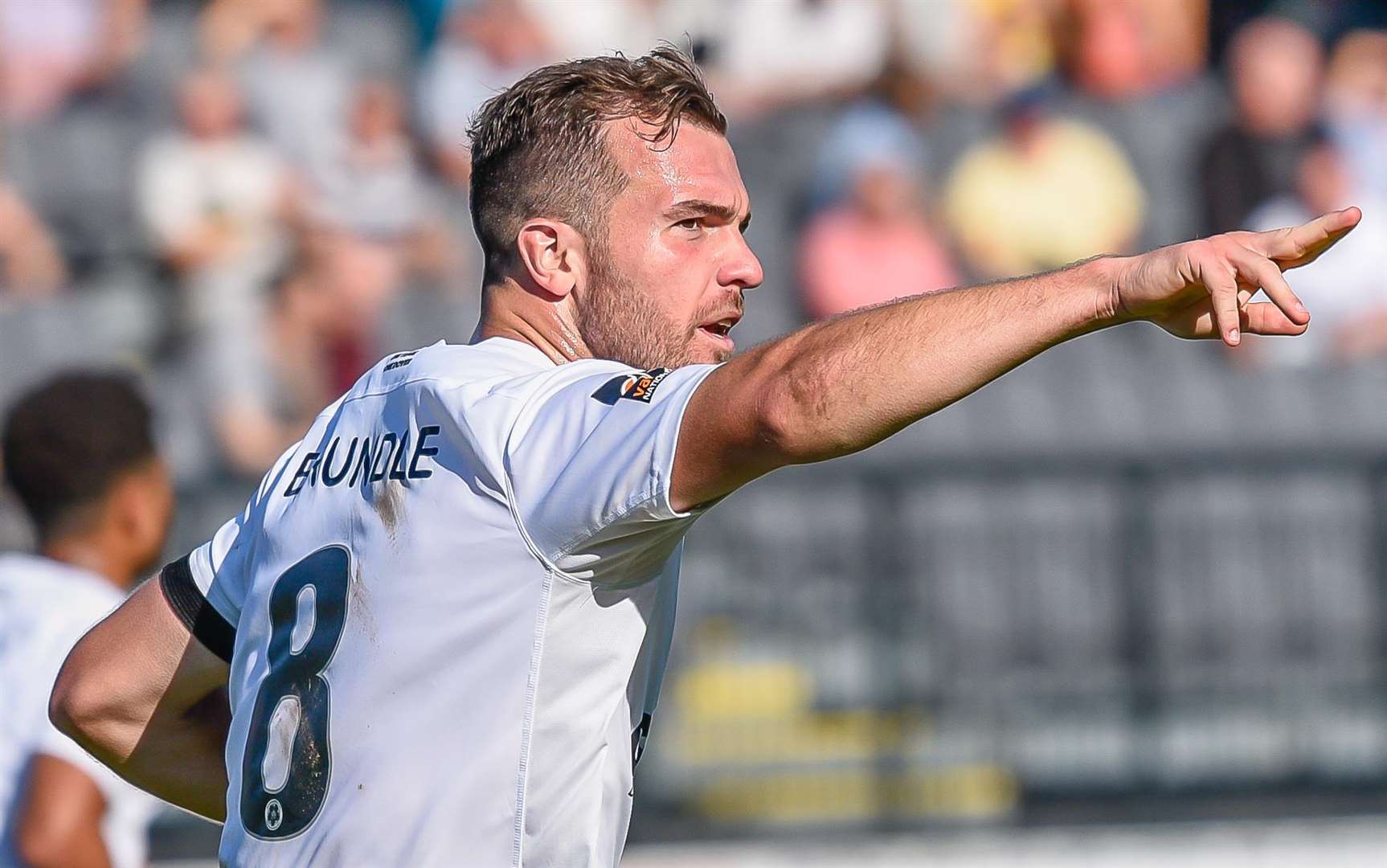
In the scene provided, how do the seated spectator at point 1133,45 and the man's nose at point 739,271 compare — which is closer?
the man's nose at point 739,271

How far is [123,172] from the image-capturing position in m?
9.66

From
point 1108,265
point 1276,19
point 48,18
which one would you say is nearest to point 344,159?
point 48,18

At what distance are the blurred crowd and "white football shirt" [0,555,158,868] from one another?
454 cm

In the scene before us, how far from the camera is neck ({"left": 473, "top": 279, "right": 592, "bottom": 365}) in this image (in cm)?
285

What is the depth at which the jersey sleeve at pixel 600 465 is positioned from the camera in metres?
2.30

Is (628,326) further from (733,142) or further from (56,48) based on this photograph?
(56,48)

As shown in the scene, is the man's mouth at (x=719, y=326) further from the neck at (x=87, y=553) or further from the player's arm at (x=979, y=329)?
the neck at (x=87, y=553)

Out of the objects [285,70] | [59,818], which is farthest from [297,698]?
[285,70]

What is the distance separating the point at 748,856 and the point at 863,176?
3.52 metres

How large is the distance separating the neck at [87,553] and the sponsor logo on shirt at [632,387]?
7.18ft

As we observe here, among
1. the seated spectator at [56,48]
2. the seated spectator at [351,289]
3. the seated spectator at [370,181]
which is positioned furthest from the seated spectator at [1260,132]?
the seated spectator at [56,48]

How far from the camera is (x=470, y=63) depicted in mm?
9719

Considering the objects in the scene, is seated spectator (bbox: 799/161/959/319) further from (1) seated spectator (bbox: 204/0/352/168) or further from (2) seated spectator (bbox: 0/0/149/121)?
(2) seated spectator (bbox: 0/0/149/121)

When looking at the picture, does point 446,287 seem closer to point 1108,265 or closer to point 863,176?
point 863,176
